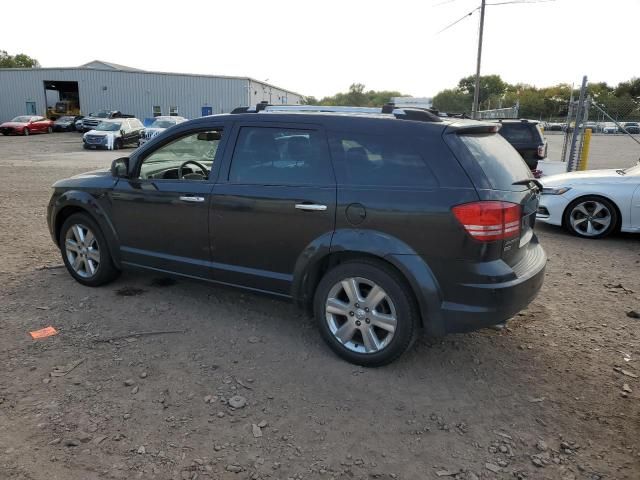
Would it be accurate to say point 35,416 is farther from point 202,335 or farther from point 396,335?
point 396,335

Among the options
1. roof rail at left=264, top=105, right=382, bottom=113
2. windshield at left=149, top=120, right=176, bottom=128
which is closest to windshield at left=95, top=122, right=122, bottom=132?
windshield at left=149, top=120, right=176, bottom=128

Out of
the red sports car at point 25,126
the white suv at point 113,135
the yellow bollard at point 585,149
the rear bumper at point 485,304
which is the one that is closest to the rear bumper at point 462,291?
the rear bumper at point 485,304

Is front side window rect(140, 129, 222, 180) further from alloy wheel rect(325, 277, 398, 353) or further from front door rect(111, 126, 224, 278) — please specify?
alloy wheel rect(325, 277, 398, 353)

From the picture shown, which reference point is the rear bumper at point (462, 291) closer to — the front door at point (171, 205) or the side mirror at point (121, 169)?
the front door at point (171, 205)

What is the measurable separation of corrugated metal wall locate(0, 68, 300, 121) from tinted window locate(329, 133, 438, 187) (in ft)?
141

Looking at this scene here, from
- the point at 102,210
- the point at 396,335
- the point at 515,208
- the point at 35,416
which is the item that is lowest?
the point at 35,416

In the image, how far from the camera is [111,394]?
3299 mm

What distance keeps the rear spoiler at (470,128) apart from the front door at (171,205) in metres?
1.86

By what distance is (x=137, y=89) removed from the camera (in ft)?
151

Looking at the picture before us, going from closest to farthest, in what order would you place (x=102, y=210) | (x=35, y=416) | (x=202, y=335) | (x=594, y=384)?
(x=35, y=416) < (x=594, y=384) < (x=202, y=335) < (x=102, y=210)

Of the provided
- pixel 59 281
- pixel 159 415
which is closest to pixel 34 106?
pixel 59 281

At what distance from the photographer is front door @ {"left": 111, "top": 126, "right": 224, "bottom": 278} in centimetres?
427

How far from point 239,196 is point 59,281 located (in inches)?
102

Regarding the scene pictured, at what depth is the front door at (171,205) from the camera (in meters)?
4.27
